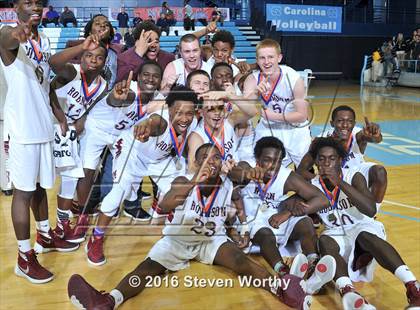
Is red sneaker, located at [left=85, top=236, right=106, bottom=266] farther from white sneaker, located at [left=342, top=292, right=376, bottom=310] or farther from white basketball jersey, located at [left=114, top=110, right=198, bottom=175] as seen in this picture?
white sneaker, located at [left=342, top=292, right=376, bottom=310]

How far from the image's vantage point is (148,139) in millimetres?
2840

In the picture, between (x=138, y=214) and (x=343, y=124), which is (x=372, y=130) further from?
(x=138, y=214)

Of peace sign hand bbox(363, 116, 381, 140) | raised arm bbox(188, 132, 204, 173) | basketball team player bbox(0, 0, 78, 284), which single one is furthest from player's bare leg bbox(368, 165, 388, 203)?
basketball team player bbox(0, 0, 78, 284)

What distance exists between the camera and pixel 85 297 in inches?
84.5

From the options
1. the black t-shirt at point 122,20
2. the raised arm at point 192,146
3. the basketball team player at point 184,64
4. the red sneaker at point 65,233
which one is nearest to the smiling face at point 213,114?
the raised arm at point 192,146

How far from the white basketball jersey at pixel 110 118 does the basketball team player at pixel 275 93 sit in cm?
86

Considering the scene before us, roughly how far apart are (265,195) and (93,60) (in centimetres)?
143

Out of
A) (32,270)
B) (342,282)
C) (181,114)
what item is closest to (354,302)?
(342,282)

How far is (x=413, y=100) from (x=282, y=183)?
363 inches

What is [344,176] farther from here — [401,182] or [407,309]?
[401,182]

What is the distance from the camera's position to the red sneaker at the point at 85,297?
215cm

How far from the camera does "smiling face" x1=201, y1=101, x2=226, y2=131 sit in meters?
2.62

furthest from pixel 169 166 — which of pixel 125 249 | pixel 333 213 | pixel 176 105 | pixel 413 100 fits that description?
pixel 413 100

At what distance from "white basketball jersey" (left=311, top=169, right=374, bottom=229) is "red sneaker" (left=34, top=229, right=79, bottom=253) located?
5.64ft
